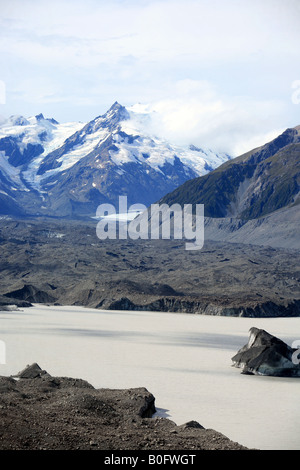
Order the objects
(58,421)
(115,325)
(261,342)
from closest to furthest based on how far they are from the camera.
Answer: (58,421), (261,342), (115,325)

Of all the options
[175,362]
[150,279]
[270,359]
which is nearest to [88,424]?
[270,359]

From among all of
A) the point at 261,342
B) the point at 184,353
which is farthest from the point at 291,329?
the point at 261,342

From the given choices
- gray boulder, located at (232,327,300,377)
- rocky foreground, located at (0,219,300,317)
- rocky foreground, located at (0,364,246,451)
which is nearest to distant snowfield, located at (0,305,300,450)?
gray boulder, located at (232,327,300,377)

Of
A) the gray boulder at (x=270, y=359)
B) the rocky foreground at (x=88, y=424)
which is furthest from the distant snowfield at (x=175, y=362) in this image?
the rocky foreground at (x=88, y=424)

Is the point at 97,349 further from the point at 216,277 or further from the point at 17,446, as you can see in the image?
the point at 216,277

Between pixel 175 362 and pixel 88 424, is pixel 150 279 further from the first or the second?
pixel 88 424

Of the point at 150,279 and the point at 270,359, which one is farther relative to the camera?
the point at 150,279
